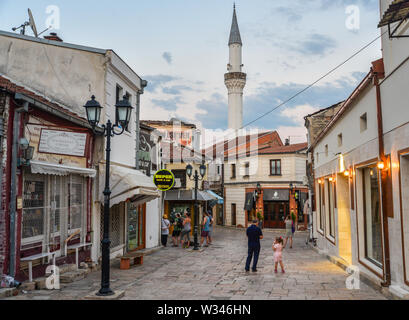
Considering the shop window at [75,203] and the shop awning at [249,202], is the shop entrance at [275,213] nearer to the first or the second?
the shop awning at [249,202]

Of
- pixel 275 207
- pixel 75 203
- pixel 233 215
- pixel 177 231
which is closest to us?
pixel 75 203

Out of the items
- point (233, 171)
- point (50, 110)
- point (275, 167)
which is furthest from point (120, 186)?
point (233, 171)

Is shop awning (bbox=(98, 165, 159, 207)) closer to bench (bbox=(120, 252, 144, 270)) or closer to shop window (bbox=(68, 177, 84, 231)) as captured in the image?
shop window (bbox=(68, 177, 84, 231))

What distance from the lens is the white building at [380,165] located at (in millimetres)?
7461

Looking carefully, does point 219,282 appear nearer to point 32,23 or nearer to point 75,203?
point 75,203

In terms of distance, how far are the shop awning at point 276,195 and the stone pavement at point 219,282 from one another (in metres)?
20.5

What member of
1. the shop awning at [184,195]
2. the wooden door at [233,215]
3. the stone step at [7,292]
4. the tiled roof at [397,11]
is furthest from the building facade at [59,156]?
the wooden door at [233,215]

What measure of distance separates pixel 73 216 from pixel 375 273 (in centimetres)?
790

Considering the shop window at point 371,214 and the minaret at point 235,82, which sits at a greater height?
the minaret at point 235,82

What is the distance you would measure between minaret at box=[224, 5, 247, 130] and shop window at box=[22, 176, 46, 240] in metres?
39.1

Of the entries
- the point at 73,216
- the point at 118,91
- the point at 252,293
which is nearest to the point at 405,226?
the point at 252,293

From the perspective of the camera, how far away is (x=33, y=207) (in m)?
9.27

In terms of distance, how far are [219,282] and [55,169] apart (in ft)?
16.2
